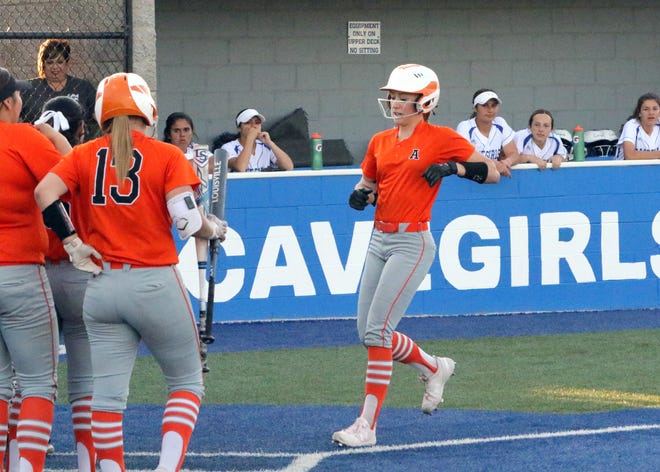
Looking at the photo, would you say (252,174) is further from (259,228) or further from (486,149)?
(486,149)

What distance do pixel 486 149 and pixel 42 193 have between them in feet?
23.3

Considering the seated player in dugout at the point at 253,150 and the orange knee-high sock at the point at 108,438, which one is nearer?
the orange knee-high sock at the point at 108,438

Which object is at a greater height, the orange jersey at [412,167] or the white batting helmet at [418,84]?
the white batting helmet at [418,84]

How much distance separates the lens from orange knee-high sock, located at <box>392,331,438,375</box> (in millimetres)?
6957

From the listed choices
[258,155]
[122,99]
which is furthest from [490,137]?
[122,99]

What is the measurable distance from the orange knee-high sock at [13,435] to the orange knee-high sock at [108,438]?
2.80 feet

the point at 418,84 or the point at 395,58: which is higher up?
the point at 395,58

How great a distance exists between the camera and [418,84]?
6789mm

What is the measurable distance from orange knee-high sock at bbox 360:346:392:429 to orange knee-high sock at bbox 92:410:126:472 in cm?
183

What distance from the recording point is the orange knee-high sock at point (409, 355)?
696cm

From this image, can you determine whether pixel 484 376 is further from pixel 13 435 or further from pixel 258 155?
pixel 258 155

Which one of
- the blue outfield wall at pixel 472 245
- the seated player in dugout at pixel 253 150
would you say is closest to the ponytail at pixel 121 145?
the blue outfield wall at pixel 472 245

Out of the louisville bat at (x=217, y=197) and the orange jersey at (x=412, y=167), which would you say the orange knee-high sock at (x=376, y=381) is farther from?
the louisville bat at (x=217, y=197)

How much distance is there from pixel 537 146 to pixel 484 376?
3688mm
